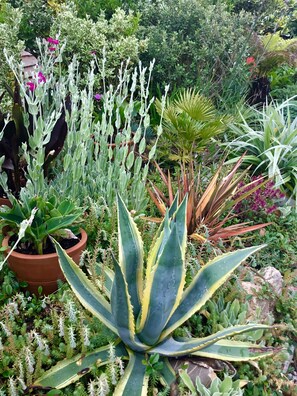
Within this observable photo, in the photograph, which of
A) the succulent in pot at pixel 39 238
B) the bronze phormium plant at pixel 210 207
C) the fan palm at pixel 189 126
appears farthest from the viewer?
the fan palm at pixel 189 126

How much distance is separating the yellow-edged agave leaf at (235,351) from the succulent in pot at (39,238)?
2.86 feet

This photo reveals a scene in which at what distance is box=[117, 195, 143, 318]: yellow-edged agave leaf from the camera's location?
1.83m

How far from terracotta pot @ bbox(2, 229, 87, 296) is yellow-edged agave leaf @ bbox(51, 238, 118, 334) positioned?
0.98ft

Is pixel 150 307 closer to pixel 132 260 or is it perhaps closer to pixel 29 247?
pixel 132 260

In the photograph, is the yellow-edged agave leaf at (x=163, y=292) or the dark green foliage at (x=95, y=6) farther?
the dark green foliage at (x=95, y=6)

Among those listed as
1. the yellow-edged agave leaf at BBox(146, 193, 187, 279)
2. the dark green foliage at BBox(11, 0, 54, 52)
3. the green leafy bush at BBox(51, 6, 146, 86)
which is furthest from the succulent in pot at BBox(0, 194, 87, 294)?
the dark green foliage at BBox(11, 0, 54, 52)

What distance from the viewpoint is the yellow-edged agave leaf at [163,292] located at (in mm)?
1600

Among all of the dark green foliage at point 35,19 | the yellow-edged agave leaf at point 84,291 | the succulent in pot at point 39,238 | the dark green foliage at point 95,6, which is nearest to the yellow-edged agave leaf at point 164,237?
the yellow-edged agave leaf at point 84,291

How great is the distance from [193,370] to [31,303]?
88cm

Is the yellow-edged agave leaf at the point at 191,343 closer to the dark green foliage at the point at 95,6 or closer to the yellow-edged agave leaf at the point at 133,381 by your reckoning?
the yellow-edged agave leaf at the point at 133,381

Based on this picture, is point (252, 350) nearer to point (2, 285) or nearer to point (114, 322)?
point (114, 322)

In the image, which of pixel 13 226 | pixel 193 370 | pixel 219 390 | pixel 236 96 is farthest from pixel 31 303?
pixel 236 96

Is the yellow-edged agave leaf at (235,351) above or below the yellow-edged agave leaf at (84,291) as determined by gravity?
below

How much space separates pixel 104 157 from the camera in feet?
9.69
